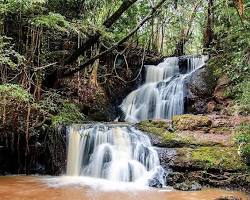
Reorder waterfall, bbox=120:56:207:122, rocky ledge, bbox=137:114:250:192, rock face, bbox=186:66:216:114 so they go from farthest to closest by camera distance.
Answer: waterfall, bbox=120:56:207:122, rock face, bbox=186:66:216:114, rocky ledge, bbox=137:114:250:192

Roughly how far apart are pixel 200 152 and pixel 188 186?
112cm

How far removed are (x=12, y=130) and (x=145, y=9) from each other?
6.01 meters

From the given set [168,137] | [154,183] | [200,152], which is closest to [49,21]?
[168,137]

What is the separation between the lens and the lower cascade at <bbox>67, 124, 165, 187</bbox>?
8.57 m

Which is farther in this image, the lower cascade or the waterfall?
the waterfall

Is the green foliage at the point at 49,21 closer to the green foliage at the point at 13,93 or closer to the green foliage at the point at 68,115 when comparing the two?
the green foliage at the point at 13,93

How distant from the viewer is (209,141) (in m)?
8.86

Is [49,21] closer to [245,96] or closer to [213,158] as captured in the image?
[245,96]

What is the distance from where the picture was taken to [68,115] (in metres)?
10.3

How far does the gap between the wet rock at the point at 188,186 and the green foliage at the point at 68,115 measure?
3.50m

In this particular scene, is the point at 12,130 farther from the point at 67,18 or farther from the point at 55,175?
the point at 67,18

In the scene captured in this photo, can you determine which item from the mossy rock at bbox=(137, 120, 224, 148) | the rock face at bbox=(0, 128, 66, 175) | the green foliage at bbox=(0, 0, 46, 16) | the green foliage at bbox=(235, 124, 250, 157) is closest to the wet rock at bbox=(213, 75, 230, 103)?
the mossy rock at bbox=(137, 120, 224, 148)

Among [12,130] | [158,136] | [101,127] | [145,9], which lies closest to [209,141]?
[158,136]

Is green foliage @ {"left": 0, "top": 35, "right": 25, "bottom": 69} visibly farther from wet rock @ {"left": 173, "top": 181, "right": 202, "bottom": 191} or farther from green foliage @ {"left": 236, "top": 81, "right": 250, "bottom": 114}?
green foliage @ {"left": 236, "top": 81, "right": 250, "bottom": 114}
